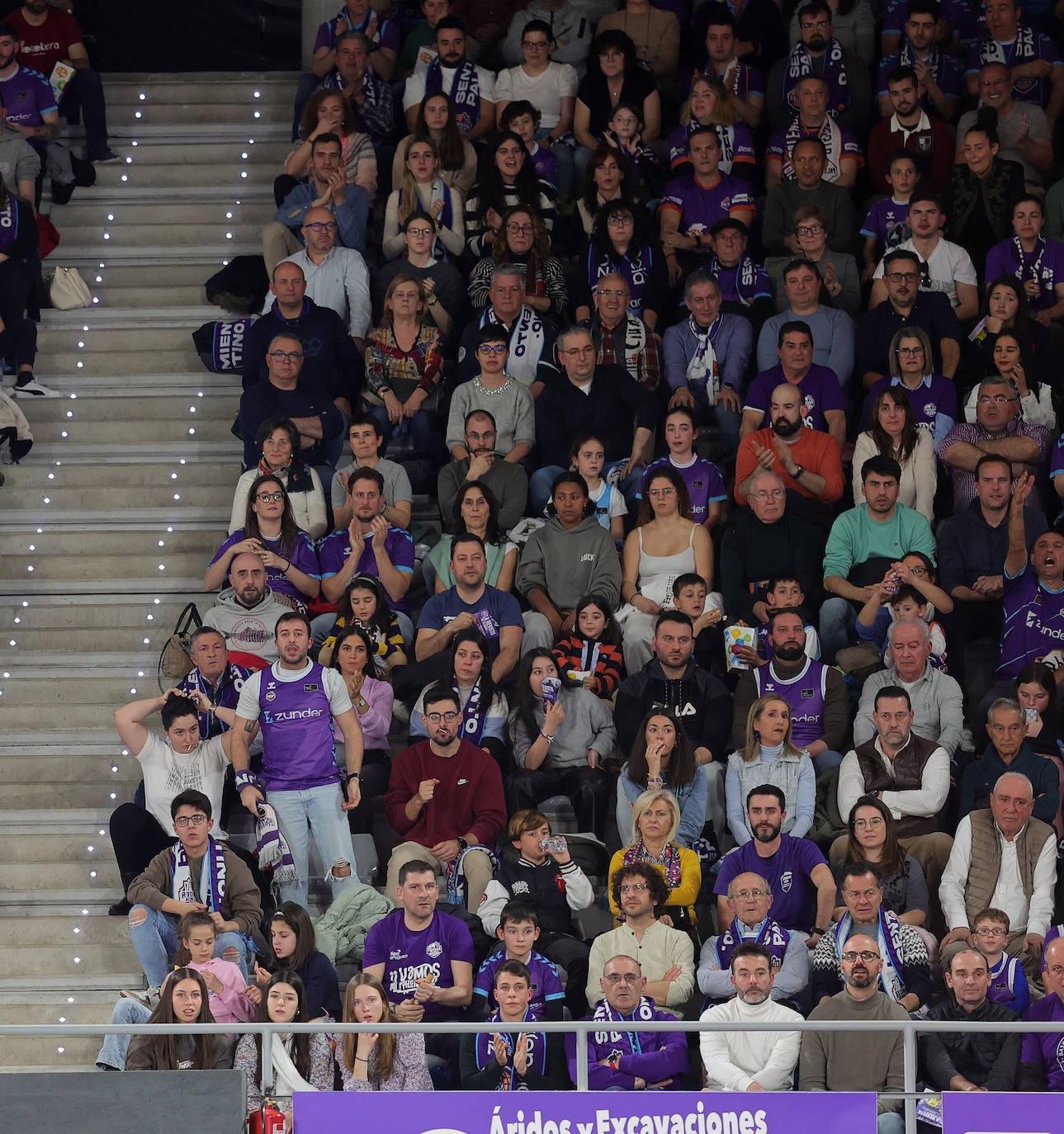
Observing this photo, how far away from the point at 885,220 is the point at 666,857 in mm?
4494

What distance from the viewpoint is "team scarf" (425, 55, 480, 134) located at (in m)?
11.6

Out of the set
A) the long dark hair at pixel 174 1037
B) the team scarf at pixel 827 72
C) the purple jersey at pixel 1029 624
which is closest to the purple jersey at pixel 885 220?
the team scarf at pixel 827 72

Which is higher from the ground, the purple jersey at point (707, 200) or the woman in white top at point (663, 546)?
the purple jersey at point (707, 200)

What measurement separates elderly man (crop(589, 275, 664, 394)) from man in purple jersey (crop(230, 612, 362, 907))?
2.67 m

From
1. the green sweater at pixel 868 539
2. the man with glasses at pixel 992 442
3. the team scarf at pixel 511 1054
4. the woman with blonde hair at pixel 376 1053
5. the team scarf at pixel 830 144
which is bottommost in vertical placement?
the team scarf at pixel 511 1054

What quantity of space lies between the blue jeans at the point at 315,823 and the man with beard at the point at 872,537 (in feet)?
8.10

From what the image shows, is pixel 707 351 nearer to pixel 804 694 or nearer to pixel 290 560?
pixel 804 694

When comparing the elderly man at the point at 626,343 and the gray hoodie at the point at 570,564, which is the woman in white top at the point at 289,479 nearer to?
the gray hoodie at the point at 570,564

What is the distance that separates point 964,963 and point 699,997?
117cm

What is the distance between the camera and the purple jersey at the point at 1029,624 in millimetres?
8969

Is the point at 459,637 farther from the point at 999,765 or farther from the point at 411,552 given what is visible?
the point at 999,765

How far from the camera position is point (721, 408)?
1026cm

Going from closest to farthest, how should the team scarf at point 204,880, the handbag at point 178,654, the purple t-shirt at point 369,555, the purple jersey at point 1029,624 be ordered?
the team scarf at point 204,880 → the purple jersey at point 1029,624 → the handbag at point 178,654 → the purple t-shirt at point 369,555

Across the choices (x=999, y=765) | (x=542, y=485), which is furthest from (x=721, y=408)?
(x=999, y=765)
